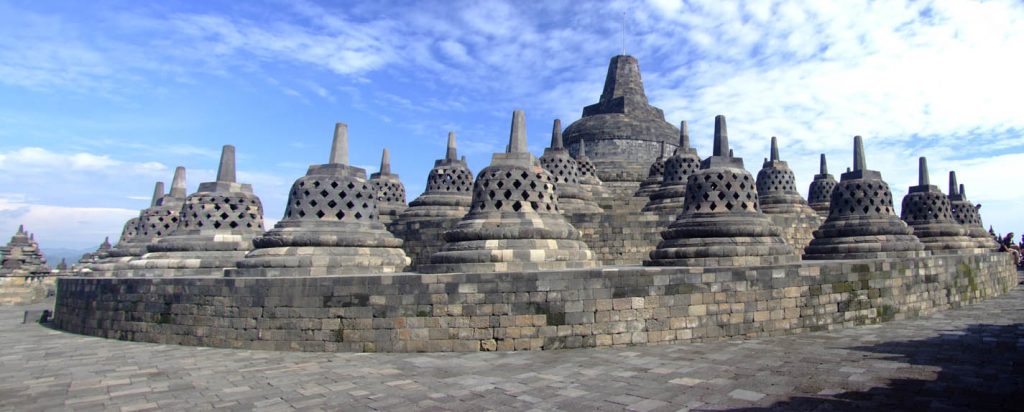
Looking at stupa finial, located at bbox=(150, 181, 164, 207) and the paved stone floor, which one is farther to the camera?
stupa finial, located at bbox=(150, 181, 164, 207)

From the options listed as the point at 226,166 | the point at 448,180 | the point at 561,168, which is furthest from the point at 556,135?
the point at 226,166

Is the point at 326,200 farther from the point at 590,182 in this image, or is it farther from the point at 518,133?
the point at 590,182

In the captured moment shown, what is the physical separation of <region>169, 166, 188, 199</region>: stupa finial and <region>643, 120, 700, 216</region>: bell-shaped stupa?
14504mm

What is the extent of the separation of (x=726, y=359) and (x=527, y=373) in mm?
2605

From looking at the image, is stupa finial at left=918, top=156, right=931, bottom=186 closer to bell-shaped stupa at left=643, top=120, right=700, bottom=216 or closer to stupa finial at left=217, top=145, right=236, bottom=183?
bell-shaped stupa at left=643, top=120, right=700, bottom=216

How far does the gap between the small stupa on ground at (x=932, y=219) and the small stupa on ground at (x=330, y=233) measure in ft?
51.6

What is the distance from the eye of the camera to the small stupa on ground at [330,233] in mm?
9805

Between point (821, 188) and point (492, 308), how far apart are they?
806 inches

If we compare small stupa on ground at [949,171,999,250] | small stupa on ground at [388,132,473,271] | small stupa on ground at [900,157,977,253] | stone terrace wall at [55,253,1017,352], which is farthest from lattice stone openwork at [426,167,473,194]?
small stupa on ground at [949,171,999,250]

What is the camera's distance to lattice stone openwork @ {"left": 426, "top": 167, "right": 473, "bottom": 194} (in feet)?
61.1

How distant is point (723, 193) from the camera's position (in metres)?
11.2

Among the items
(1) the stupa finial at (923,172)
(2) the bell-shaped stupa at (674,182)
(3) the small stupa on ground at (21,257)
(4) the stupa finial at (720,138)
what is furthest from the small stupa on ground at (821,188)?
(3) the small stupa on ground at (21,257)

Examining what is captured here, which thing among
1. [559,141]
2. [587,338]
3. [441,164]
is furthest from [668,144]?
[587,338]

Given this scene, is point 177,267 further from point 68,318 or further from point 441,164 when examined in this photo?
point 441,164
